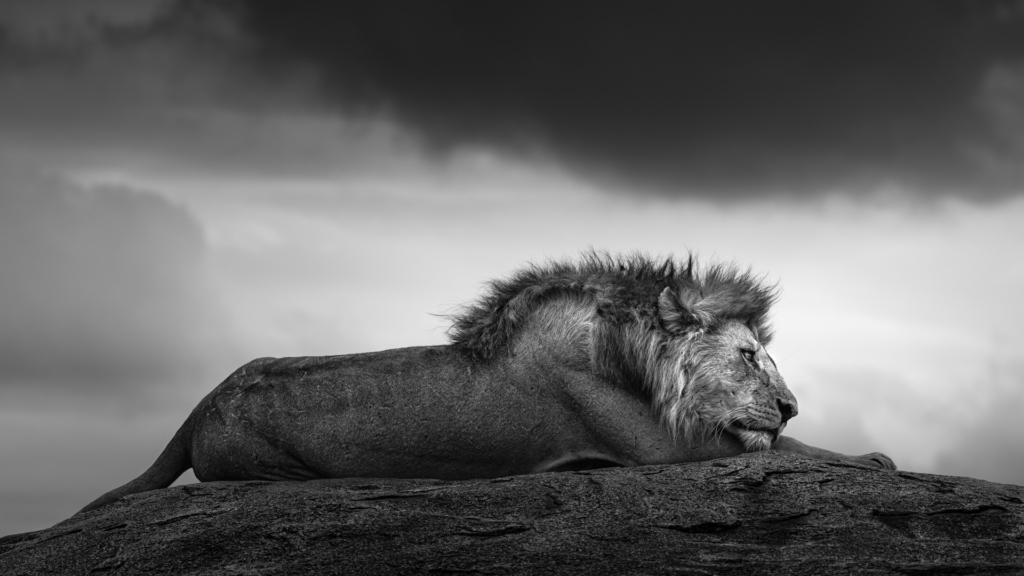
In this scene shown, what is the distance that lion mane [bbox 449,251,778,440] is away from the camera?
7.98 m

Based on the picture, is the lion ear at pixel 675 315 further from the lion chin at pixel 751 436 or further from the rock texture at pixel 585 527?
the rock texture at pixel 585 527

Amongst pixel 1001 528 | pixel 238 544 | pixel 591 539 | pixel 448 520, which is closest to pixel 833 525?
pixel 1001 528

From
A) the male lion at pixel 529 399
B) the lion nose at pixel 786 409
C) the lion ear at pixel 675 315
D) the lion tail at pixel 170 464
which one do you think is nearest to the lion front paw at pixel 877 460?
the male lion at pixel 529 399

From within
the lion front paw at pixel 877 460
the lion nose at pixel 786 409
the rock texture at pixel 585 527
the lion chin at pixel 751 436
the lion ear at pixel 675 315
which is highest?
the lion ear at pixel 675 315

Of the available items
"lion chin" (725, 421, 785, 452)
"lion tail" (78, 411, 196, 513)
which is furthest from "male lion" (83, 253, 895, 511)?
"lion tail" (78, 411, 196, 513)

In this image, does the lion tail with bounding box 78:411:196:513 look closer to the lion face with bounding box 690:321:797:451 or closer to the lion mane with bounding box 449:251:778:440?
the lion mane with bounding box 449:251:778:440

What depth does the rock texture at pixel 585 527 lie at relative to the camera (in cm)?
595

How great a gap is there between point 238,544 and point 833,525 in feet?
11.8

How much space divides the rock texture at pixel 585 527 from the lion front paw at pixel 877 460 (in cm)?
78

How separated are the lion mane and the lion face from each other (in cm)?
2

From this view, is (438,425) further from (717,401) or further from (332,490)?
(717,401)

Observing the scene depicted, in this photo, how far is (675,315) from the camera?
26.7 ft

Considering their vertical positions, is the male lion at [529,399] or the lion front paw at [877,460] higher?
the male lion at [529,399]

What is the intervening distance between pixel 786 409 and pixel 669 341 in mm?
1068
